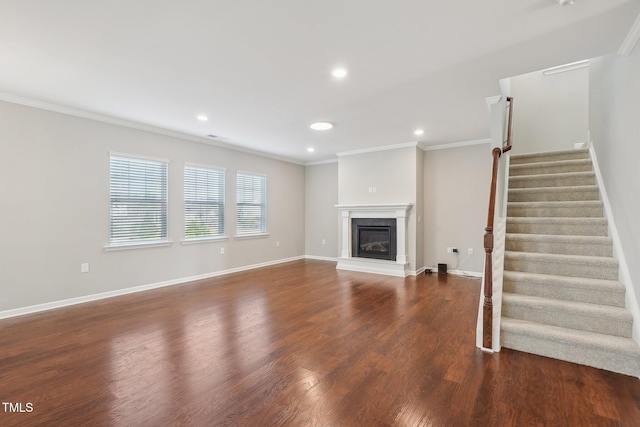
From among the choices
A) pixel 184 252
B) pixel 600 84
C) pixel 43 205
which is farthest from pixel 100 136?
pixel 600 84

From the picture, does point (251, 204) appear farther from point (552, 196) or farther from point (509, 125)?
point (552, 196)

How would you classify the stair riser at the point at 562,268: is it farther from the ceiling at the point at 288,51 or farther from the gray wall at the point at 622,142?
the ceiling at the point at 288,51

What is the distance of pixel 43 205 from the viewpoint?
3.66 m

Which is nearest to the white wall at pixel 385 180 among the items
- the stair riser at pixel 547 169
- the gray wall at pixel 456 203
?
the gray wall at pixel 456 203

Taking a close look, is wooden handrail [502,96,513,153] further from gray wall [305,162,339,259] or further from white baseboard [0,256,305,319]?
white baseboard [0,256,305,319]

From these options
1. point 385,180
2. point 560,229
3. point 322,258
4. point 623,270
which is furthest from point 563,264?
point 322,258

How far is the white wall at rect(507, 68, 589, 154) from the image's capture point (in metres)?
4.89

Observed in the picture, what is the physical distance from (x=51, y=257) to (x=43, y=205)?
668 mm

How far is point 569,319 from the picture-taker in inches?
97.0

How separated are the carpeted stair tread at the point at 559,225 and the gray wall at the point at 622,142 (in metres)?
0.20

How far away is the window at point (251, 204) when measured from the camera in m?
6.17

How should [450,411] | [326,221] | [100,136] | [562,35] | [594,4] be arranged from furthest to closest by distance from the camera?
[326,221] → [100,136] → [562,35] → [594,4] → [450,411]

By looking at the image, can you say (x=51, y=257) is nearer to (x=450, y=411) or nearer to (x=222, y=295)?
(x=222, y=295)

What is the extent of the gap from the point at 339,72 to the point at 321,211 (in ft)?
16.0
